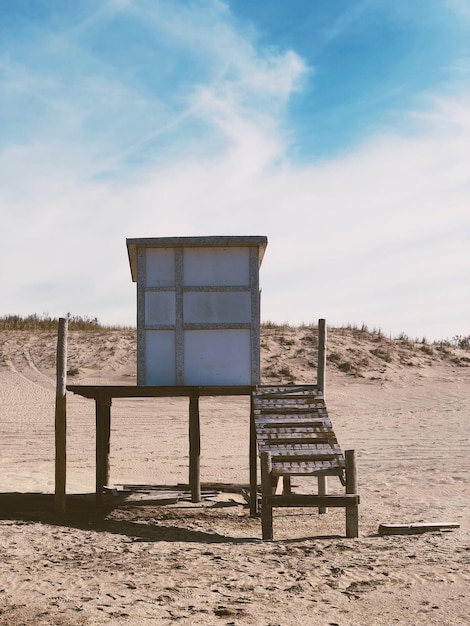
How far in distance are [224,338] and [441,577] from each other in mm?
5244

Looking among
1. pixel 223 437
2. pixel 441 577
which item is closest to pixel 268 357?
pixel 223 437

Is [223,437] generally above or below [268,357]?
below

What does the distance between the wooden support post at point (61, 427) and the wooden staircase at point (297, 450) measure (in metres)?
2.94

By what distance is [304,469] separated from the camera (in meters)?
10.2

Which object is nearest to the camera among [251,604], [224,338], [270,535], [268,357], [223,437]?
[251,604]

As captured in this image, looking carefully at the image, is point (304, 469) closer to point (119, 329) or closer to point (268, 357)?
point (268, 357)

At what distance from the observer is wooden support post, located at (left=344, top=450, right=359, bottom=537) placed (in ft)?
32.7

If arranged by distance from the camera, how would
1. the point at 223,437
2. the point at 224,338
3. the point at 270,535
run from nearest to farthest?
the point at 270,535 < the point at 224,338 < the point at 223,437

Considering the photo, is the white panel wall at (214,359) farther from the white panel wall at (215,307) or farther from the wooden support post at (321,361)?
the wooden support post at (321,361)

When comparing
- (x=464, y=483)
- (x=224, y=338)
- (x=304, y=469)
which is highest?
(x=224, y=338)

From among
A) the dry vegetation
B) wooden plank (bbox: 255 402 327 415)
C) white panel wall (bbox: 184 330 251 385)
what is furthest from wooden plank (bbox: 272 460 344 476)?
the dry vegetation

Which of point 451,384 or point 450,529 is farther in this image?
point 451,384

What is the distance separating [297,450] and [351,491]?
0.93 meters

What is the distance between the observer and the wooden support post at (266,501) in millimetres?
9984
